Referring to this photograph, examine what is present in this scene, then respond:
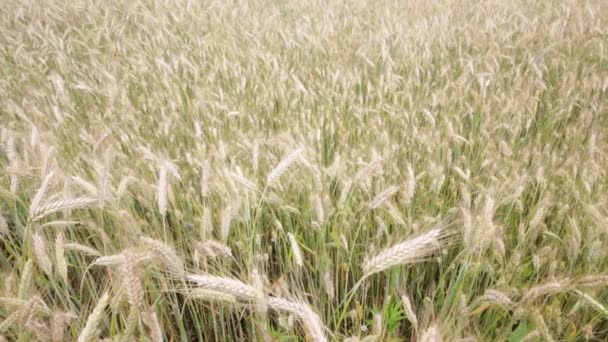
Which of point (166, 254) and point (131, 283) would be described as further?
point (166, 254)

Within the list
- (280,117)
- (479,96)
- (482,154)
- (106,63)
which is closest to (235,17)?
(106,63)

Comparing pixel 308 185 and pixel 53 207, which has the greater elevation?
pixel 53 207

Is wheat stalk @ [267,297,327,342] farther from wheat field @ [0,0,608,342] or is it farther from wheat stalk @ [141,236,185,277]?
wheat stalk @ [141,236,185,277]

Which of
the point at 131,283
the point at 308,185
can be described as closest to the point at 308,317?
the point at 131,283

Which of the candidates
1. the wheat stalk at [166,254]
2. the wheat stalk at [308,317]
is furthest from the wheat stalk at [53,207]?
the wheat stalk at [308,317]

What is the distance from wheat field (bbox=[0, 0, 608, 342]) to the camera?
0.93 meters

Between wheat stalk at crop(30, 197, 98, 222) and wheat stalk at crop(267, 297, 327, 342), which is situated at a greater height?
wheat stalk at crop(30, 197, 98, 222)

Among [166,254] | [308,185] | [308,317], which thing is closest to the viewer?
[308,317]

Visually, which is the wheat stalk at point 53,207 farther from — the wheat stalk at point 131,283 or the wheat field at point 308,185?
the wheat stalk at point 131,283

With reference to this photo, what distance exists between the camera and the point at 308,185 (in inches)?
50.8

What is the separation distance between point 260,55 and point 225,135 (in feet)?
2.97

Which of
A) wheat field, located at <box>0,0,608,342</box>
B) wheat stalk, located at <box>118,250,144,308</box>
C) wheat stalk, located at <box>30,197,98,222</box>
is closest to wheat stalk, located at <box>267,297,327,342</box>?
wheat field, located at <box>0,0,608,342</box>

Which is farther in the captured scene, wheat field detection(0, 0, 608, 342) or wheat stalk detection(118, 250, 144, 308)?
wheat field detection(0, 0, 608, 342)

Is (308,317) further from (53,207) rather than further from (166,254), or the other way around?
(53,207)
